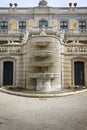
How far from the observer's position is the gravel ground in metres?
8.10

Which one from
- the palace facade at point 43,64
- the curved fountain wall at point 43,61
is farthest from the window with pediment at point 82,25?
the curved fountain wall at point 43,61

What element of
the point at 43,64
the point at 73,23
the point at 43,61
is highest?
the point at 73,23

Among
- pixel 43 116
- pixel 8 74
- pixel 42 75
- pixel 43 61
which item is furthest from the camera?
pixel 8 74

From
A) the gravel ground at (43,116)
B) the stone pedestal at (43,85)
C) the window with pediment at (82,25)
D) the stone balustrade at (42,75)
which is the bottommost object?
the gravel ground at (43,116)

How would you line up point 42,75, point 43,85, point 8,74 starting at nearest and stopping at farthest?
point 42,75
point 43,85
point 8,74

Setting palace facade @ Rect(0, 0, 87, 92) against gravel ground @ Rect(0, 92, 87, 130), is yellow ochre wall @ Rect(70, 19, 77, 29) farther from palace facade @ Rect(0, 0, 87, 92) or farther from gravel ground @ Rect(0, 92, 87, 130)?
gravel ground @ Rect(0, 92, 87, 130)

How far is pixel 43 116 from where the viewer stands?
9.49m

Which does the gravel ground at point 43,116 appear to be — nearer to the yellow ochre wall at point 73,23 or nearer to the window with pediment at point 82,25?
the yellow ochre wall at point 73,23

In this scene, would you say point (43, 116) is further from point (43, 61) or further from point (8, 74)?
point (8, 74)

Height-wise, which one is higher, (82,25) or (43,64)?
(82,25)

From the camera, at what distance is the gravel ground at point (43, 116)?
8.10m

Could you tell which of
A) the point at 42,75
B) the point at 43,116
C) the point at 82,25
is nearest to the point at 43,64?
the point at 42,75

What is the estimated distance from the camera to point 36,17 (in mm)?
35906

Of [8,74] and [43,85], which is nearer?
[43,85]
